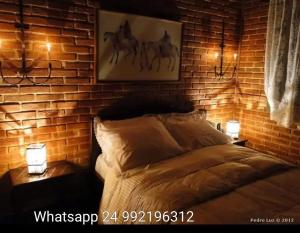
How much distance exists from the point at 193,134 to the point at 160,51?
3.13 ft

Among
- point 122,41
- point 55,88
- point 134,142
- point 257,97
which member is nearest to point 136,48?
point 122,41

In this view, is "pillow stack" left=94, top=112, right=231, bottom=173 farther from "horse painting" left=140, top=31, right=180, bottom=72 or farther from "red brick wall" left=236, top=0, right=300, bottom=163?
"red brick wall" left=236, top=0, right=300, bottom=163

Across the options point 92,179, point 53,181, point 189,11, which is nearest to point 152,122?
point 92,179

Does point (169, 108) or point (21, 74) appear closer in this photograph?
point (21, 74)

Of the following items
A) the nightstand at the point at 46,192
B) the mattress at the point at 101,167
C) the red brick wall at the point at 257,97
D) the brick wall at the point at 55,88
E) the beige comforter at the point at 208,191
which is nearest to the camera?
the beige comforter at the point at 208,191

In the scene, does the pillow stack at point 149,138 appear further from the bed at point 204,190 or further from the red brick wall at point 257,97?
the red brick wall at point 257,97

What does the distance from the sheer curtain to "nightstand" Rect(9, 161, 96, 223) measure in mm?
2230

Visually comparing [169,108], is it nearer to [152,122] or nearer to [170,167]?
[152,122]

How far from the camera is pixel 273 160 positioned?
2078 mm

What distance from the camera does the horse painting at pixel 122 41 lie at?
7.73 feet

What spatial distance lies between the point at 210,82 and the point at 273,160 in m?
1.42

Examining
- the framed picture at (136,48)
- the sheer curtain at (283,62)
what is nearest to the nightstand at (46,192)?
the framed picture at (136,48)

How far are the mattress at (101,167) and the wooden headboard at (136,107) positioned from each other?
2.8 inches

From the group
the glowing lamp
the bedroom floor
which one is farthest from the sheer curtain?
the glowing lamp
